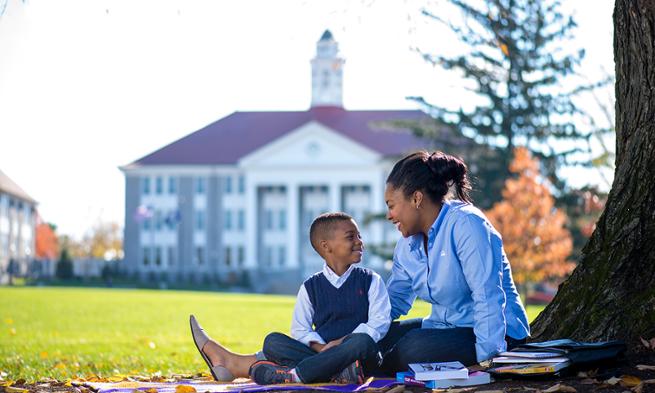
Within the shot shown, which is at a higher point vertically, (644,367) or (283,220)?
(283,220)

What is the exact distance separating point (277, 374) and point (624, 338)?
5.71 feet

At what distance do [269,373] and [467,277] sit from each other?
3.49ft

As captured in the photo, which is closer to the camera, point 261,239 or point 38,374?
point 38,374

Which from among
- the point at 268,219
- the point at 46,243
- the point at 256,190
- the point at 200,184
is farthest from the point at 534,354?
the point at 46,243

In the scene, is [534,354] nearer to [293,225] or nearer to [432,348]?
[432,348]

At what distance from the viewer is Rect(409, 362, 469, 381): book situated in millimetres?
4926

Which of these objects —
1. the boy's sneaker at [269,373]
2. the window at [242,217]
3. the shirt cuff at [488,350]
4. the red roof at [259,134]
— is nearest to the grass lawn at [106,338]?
the boy's sneaker at [269,373]

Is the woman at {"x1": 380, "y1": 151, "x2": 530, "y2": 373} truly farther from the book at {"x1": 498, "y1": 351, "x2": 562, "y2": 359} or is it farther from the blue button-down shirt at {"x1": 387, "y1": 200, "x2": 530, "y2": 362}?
the book at {"x1": 498, "y1": 351, "x2": 562, "y2": 359}

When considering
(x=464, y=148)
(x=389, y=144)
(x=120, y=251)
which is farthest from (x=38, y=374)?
(x=120, y=251)

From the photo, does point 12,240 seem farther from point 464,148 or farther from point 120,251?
point 464,148

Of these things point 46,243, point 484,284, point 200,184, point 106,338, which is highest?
point 200,184

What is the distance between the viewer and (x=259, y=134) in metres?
73.5

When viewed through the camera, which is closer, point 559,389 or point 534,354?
point 559,389

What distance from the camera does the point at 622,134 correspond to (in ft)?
20.0
